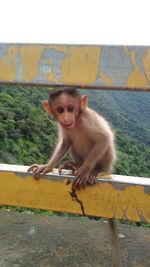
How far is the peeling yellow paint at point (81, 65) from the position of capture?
1910mm

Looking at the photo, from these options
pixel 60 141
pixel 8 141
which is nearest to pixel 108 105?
pixel 8 141

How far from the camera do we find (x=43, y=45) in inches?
78.3

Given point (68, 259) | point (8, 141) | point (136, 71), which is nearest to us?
point (136, 71)

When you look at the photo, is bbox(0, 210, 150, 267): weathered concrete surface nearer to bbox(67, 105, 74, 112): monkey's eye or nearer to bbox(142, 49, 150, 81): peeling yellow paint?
bbox(67, 105, 74, 112): monkey's eye

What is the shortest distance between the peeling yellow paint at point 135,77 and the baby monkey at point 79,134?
619mm

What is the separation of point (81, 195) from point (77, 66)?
63 cm

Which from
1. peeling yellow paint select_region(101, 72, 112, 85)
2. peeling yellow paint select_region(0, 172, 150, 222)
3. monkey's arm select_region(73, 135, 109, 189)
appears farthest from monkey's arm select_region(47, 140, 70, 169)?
peeling yellow paint select_region(101, 72, 112, 85)

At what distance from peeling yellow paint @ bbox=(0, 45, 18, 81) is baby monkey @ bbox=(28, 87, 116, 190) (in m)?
0.53

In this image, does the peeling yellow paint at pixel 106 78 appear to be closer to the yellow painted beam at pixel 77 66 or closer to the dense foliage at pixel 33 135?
the yellow painted beam at pixel 77 66

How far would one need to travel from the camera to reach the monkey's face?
260cm

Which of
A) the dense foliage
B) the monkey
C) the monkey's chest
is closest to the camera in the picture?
the monkey

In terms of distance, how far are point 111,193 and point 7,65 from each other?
79cm

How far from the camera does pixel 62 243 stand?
266 cm

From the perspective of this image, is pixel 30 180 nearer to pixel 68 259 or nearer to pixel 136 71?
pixel 68 259
